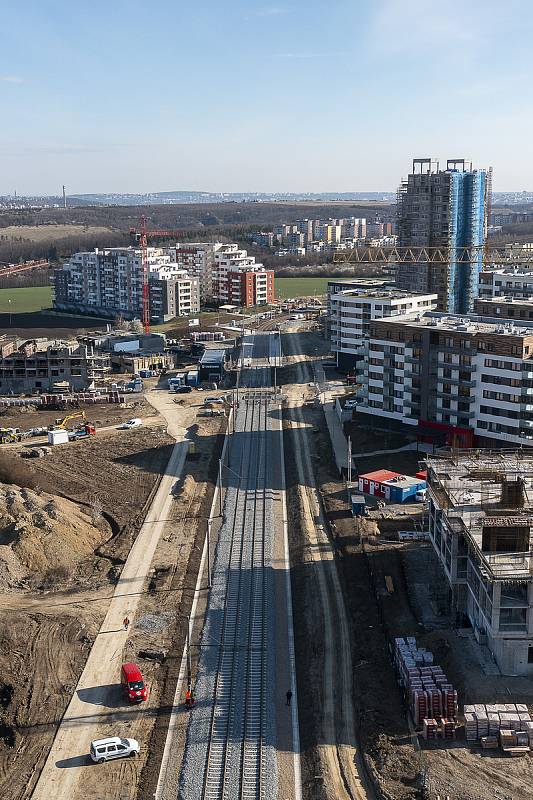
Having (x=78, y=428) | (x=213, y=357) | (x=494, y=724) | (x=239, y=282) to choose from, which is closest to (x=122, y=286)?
(x=239, y=282)

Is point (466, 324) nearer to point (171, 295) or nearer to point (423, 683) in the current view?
point (423, 683)

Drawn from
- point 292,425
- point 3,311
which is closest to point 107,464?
point 292,425

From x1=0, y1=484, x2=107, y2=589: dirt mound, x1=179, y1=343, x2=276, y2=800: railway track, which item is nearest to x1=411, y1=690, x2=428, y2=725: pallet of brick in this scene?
x1=179, y1=343, x2=276, y2=800: railway track

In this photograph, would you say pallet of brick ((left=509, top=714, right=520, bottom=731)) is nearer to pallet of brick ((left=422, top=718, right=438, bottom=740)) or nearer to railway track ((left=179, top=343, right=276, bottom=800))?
pallet of brick ((left=422, top=718, right=438, bottom=740))

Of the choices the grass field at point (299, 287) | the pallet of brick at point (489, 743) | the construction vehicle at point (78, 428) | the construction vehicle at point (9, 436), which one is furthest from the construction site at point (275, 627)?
the grass field at point (299, 287)

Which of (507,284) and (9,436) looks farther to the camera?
(507,284)

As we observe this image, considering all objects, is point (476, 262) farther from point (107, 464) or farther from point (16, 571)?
point (16, 571)
